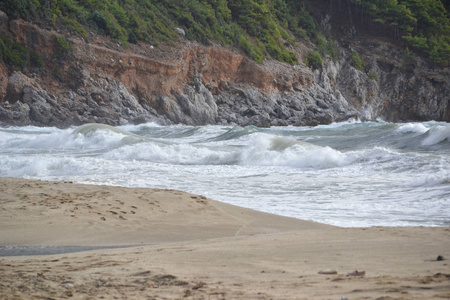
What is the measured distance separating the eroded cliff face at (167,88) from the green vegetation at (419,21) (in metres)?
3.60

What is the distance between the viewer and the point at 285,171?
42.5ft

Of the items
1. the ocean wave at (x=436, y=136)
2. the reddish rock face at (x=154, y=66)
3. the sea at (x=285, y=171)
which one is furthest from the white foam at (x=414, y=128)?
the reddish rock face at (x=154, y=66)

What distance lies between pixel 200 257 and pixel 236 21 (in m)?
39.2

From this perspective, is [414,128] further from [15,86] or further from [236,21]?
[236,21]

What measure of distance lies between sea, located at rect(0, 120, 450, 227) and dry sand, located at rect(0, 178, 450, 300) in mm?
1655

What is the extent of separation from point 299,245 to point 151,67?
94.2 feet

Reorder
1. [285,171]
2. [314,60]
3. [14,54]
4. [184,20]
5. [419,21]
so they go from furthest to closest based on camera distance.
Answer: [419,21] < [314,60] < [184,20] < [14,54] < [285,171]

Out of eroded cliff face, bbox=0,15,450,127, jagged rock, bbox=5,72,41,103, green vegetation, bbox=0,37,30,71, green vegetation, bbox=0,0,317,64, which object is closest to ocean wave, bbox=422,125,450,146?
eroded cliff face, bbox=0,15,450,127

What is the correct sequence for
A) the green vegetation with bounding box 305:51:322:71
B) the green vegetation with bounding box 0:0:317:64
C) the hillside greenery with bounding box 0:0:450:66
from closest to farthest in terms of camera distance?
the green vegetation with bounding box 0:0:317:64 < the hillside greenery with bounding box 0:0:450:66 < the green vegetation with bounding box 305:51:322:71

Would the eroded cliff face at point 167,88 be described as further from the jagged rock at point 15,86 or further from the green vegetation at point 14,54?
the green vegetation at point 14,54

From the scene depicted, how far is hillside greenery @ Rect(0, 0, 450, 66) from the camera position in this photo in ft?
100

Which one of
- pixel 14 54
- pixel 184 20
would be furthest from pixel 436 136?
pixel 184 20

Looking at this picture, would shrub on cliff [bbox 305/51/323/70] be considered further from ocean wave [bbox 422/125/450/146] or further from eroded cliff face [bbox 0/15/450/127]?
ocean wave [bbox 422/125/450/146]

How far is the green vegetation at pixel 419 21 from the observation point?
47.1 meters
